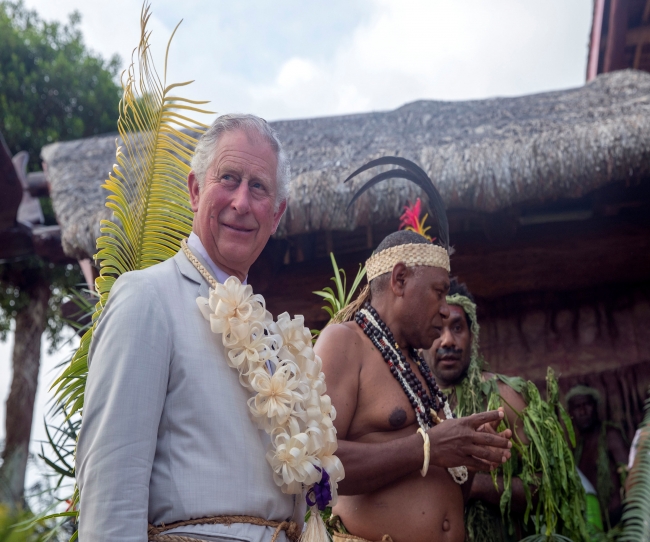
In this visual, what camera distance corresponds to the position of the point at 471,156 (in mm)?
5172

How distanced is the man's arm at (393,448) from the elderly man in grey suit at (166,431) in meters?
0.57

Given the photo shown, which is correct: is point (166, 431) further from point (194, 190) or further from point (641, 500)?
point (641, 500)

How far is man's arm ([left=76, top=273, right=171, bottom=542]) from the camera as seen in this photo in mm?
1368

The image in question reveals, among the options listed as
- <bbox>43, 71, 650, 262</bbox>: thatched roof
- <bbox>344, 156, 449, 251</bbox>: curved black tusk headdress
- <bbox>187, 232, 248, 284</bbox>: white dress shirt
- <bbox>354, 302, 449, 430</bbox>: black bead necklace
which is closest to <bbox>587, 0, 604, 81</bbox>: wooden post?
<bbox>43, 71, 650, 262</bbox>: thatched roof

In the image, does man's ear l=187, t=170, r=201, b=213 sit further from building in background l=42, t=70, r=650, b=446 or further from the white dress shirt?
building in background l=42, t=70, r=650, b=446

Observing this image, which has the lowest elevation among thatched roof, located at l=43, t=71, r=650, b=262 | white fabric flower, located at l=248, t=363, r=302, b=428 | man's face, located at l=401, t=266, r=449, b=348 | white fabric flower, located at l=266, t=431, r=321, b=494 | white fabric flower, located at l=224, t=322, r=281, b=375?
white fabric flower, located at l=266, t=431, r=321, b=494

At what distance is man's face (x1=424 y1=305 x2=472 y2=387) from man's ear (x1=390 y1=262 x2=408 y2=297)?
1.00 m

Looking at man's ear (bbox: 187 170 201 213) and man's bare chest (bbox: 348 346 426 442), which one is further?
man's bare chest (bbox: 348 346 426 442)

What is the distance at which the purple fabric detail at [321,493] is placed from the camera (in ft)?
5.80

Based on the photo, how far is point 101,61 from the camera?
15203 mm

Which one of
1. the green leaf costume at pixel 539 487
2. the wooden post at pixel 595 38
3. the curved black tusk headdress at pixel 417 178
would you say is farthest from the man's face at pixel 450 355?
the wooden post at pixel 595 38

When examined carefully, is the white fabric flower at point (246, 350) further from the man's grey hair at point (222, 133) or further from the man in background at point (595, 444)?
the man in background at point (595, 444)

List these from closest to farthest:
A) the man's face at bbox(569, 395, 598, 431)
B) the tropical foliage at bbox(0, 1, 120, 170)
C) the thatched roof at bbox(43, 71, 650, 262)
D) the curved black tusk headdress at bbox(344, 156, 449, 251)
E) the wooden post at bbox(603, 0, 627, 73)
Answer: the curved black tusk headdress at bbox(344, 156, 449, 251) < the thatched roof at bbox(43, 71, 650, 262) < the man's face at bbox(569, 395, 598, 431) < the wooden post at bbox(603, 0, 627, 73) < the tropical foliage at bbox(0, 1, 120, 170)

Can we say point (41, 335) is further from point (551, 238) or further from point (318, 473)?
point (318, 473)
